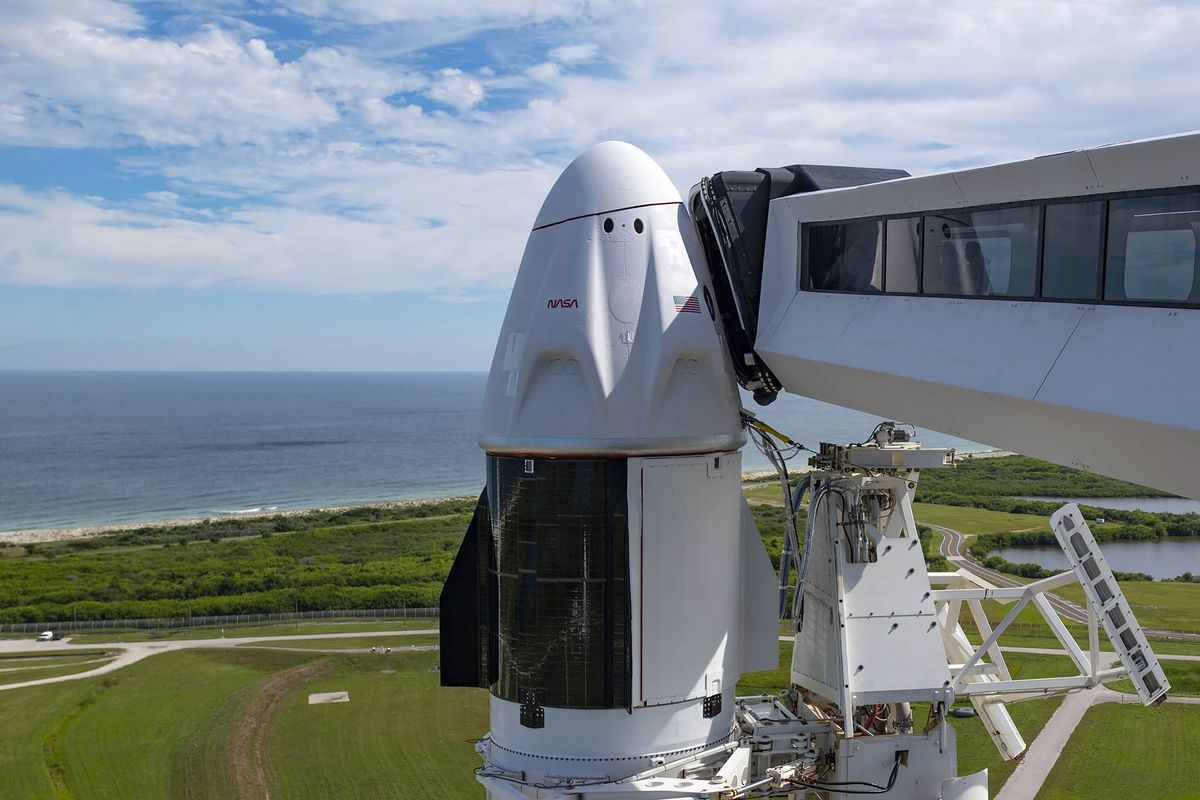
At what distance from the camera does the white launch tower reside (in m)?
14.3

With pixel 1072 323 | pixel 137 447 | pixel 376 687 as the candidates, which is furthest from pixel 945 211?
pixel 137 447

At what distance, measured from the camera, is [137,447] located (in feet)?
653

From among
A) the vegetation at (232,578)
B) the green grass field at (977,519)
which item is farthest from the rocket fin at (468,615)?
the green grass field at (977,519)

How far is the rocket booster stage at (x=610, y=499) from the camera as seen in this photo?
14445 mm

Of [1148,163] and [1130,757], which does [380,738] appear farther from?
[1148,163]

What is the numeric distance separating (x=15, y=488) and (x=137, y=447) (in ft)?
197

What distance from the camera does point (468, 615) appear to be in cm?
1603

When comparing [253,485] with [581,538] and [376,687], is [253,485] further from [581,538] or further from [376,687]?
[581,538]

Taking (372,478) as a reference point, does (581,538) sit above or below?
above

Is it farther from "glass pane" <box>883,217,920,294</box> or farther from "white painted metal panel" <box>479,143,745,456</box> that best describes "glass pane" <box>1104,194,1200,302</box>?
"white painted metal panel" <box>479,143,745,456</box>

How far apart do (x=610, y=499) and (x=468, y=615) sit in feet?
10.9

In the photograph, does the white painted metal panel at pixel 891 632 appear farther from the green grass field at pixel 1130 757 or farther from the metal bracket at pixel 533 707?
the green grass field at pixel 1130 757

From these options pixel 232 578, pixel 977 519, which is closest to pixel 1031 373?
pixel 232 578

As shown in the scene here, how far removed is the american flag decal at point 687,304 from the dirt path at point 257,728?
2258 centimetres
